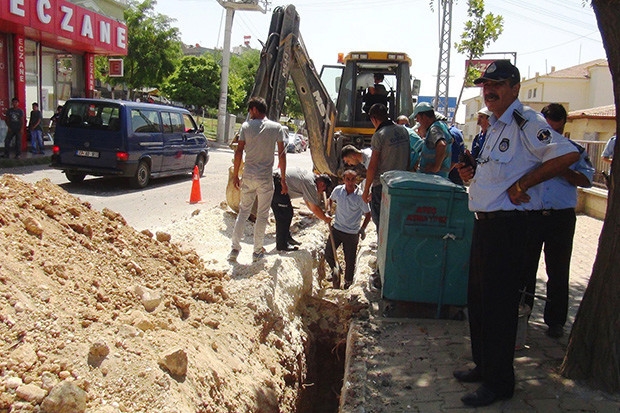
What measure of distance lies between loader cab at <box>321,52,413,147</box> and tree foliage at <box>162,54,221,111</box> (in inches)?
952

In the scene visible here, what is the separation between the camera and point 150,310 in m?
4.05

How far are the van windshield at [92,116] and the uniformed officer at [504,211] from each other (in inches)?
377

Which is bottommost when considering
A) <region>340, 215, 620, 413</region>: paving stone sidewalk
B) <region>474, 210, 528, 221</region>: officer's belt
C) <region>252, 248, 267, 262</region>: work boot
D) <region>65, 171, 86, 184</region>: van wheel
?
<region>340, 215, 620, 413</region>: paving stone sidewalk

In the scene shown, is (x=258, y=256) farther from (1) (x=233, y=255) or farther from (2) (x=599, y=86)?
(2) (x=599, y=86)

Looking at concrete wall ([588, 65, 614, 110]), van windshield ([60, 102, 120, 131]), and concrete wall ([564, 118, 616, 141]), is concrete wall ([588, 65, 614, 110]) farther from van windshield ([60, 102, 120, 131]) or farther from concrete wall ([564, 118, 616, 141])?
van windshield ([60, 102, 120, 131])

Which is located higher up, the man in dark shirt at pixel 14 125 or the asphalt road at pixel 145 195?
the man in dark shirt at pixel 14 125

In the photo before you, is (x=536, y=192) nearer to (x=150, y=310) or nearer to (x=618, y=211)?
(x=618, y=211)

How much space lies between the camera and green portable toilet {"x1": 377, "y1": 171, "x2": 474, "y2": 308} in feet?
15.3

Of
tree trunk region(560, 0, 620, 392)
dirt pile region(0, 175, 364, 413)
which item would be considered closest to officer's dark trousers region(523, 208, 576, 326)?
tree trunk region(560, 0, 620, 392)

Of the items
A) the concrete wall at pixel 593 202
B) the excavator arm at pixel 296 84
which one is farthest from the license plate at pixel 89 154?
the concrete wall at pixel 593 202

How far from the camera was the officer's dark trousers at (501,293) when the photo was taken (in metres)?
3.28

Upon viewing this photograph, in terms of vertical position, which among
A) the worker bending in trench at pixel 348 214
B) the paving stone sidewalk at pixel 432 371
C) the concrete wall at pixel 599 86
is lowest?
the paving stone sidewalk at pixel 432 371

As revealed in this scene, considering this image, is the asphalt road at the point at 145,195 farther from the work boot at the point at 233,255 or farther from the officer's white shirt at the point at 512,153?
the officer's white shirt at the point at 512,153

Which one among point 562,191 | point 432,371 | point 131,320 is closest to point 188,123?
point 131,320
